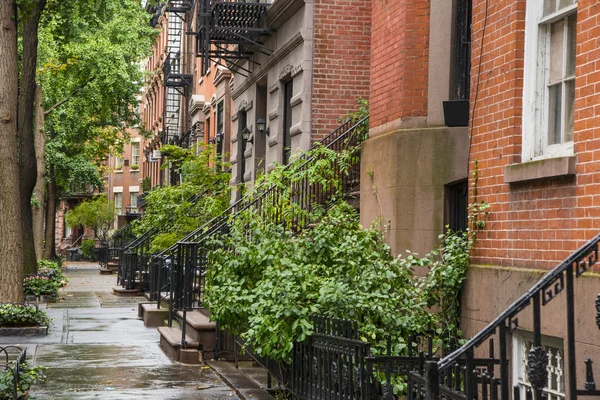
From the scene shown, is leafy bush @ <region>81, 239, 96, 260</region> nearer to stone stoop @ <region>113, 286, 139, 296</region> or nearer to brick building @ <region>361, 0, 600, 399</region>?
stone stoop @ <region>113, 286, 139, 296</region>

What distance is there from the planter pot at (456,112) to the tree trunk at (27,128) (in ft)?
37.9

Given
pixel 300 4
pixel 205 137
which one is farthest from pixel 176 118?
pixel 300 4

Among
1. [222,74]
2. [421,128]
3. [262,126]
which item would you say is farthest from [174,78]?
[421,128]

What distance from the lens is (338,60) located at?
15055 millimetres

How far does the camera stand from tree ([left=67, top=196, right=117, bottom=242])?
58.0m

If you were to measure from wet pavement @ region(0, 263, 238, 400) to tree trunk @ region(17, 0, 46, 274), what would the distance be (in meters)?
3.10

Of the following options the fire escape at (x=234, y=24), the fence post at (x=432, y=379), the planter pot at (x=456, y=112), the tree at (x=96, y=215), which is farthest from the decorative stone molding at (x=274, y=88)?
the tree at (x=96, y=215)

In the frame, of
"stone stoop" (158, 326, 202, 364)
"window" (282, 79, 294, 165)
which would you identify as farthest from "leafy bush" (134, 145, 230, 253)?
"stone stoop" (158, 326, 202, 364)

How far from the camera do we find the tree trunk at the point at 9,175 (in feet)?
51.7

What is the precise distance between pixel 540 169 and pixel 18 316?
35.9ft

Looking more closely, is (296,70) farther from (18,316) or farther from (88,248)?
(88,248)

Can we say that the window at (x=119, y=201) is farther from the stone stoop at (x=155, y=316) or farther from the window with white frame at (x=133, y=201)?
the stone stoop at (x=155, y=316)

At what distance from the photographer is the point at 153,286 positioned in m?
20.5

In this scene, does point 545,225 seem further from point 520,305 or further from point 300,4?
point 300,4
